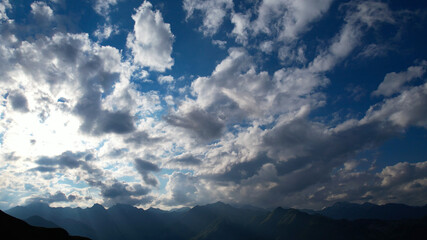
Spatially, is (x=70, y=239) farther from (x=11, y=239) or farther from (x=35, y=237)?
(x=11, y=239)

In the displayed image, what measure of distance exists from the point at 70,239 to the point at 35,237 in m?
13.5

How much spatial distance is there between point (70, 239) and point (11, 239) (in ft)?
69.4

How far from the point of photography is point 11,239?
281 ft

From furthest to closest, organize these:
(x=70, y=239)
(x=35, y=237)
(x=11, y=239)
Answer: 1. (x=70, y=239)
2. (x=35, y=237)
3. (x=11, y=239)

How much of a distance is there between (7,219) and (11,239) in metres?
14.8

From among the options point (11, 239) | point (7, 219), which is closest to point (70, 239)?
point (11, 239)

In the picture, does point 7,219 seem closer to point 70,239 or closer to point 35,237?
point 35,237

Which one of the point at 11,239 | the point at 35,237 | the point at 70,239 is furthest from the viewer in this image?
the point at 70,239

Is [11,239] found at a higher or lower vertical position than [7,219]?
lower

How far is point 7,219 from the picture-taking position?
3740 inches

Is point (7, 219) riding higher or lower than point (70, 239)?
higher

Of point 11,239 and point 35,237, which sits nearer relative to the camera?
point 11,239

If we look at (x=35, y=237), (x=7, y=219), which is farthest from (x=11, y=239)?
(x=7, y=219)

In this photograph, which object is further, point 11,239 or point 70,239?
point 70,239
